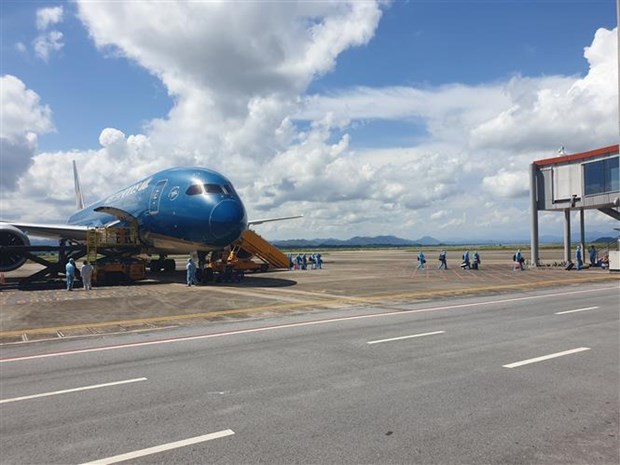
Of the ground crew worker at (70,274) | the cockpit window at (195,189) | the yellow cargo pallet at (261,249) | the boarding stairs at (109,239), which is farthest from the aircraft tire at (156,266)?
the cockpit window at (195,189)

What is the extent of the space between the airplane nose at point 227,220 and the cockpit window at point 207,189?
2.69 feet

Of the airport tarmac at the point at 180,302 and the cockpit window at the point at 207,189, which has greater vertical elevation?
the cockpit window at the point at 207,189

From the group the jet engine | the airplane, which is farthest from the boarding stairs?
the jet engine

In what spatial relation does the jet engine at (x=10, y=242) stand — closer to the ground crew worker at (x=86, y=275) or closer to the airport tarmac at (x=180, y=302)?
the airport tarmac at (x=180, y=302)

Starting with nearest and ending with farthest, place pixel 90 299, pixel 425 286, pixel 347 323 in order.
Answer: pixel 347 323 → pixel 90 299 → pixel 425 286

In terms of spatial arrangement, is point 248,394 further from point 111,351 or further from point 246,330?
point 246,330

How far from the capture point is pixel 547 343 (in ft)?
34.4

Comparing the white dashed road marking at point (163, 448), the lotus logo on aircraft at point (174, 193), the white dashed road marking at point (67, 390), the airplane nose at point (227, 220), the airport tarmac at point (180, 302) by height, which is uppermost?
the lotus logo on aircraft at point (174, 193)

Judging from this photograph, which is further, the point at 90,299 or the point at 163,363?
the point at 90,299

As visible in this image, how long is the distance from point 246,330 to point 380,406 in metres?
6.73

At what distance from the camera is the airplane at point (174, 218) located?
2331cm

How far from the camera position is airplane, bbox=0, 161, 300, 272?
2331 cm

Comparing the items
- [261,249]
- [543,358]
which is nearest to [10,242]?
[261,249]

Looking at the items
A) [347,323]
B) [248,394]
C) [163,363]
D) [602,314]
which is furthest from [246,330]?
[602,314]
